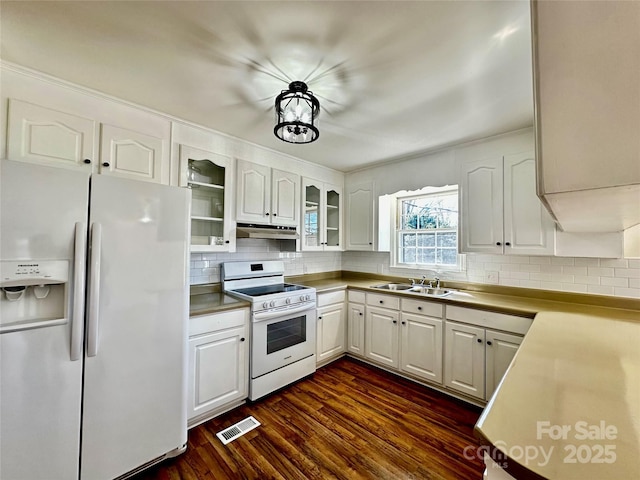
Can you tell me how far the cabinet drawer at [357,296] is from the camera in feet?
10.0

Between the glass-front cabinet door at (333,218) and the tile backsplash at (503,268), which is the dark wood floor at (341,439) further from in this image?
the glass-front cabinet door at (333,218)

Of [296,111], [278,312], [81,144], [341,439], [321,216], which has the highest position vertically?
[296,111]

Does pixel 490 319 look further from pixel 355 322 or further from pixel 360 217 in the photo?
pixel 360 217

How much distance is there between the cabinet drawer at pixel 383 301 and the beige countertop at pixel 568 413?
1.50 meters

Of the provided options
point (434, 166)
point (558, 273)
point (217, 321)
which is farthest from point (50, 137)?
point (558, 273)

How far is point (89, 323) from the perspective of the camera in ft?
4.58

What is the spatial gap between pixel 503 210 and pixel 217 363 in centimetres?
272

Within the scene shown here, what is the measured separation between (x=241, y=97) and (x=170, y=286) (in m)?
1.34

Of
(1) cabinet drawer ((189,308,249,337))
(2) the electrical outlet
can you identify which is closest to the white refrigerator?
(1) cabinet drawer ((189,308,249,337))

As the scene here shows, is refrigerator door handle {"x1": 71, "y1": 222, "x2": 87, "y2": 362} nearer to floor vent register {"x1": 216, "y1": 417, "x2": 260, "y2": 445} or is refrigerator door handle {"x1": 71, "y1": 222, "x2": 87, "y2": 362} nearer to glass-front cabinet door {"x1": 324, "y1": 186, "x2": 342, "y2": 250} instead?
floor vent register {"x1": 216, "y1": 417, "x2": 260, "y2": 445}

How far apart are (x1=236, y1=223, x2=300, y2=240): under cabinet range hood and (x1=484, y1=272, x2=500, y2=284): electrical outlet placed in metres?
1.98

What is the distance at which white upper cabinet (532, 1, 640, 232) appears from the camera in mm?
434

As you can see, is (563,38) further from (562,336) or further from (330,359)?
(330,359)

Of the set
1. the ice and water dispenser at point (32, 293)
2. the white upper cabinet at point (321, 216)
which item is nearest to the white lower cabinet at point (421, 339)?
the white upper cabinet at point (321, 216)
